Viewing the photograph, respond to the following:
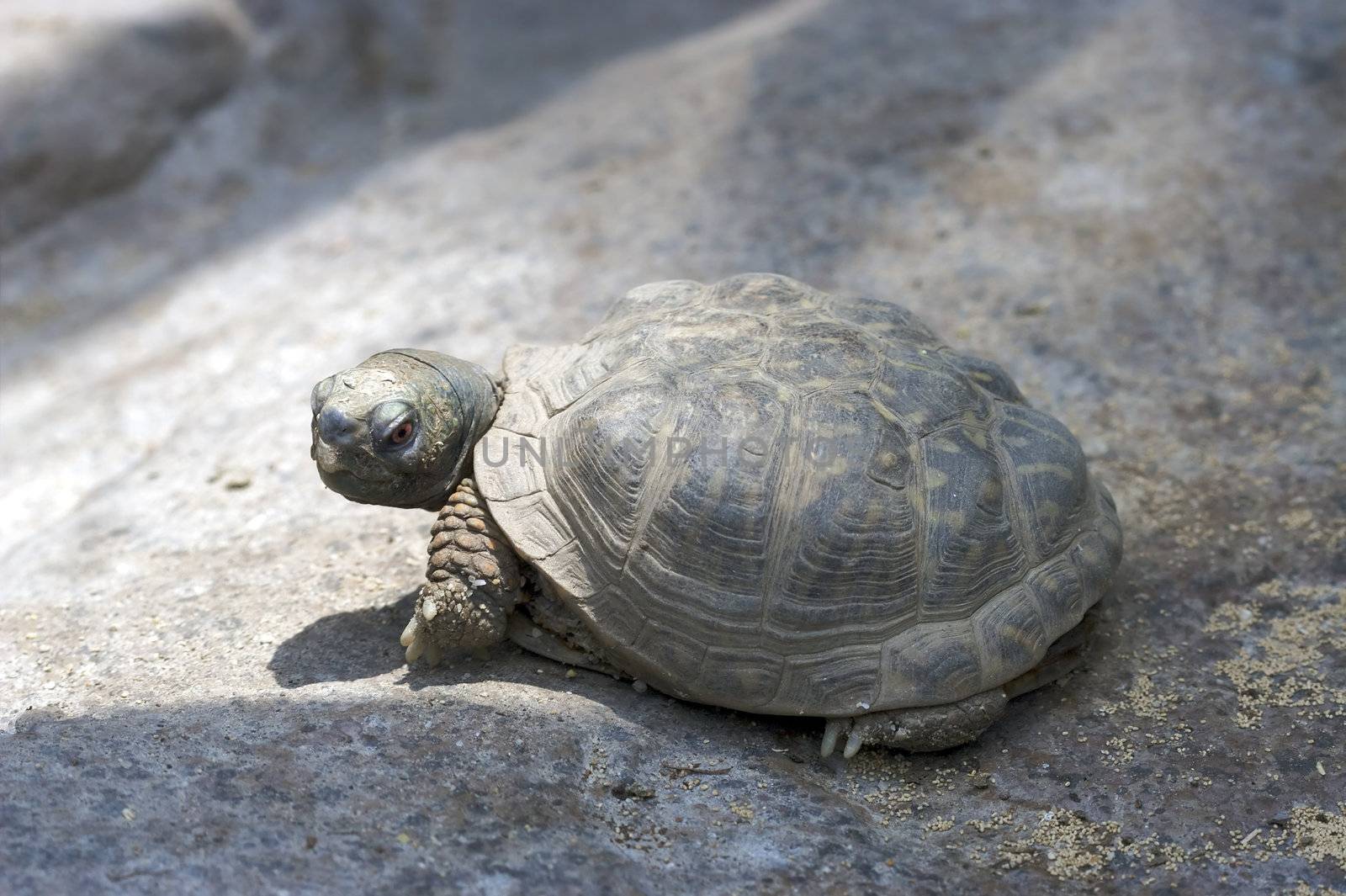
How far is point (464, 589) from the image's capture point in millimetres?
3186

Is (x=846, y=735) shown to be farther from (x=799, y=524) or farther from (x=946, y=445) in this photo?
(x=946, y=445)

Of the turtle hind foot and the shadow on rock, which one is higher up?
the shadow on rock

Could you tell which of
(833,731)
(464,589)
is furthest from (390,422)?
(833,731)

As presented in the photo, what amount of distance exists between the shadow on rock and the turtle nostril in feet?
2.30

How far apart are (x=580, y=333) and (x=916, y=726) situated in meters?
2.56

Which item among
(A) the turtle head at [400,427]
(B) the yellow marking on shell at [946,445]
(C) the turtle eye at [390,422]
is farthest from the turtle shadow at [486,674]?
(B) the yellow marking on shell at [946,445]

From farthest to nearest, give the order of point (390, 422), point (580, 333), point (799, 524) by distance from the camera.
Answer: point (580, 333) → point (390, 422) → point (799, 524)

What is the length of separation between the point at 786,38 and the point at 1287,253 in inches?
136

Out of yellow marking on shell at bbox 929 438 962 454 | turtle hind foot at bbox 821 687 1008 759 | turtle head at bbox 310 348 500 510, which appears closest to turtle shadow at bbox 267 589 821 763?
turtle hind foot at bbox 821 687 1008 759

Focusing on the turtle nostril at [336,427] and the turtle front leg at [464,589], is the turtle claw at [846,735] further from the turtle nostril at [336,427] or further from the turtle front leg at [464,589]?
the turtle nostril at [336,427]

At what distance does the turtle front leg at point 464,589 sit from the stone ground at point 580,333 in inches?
5.7

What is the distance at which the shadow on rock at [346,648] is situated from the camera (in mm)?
3268

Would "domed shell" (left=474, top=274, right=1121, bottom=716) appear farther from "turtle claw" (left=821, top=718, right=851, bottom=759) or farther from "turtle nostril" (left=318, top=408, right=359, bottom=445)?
"turtle nostril" (left=318, top=408, right=359, bottom=445)

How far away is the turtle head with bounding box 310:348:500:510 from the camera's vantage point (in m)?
3.13
